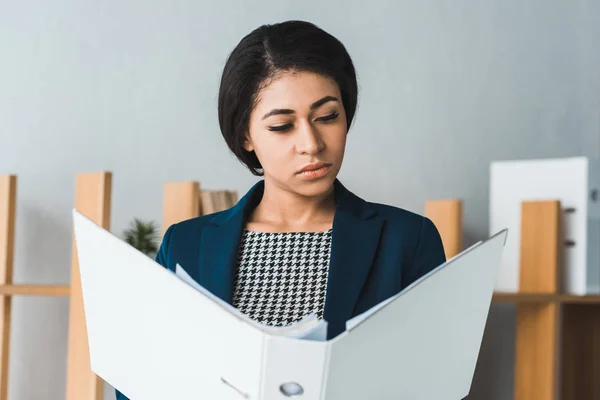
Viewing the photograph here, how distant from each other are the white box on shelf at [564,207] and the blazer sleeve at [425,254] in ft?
4.02

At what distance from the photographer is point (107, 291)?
982 millimetres

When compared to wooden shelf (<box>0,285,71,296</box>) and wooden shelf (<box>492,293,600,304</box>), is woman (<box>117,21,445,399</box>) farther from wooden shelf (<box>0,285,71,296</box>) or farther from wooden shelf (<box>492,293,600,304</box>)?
wooden shelf (<box>492,293,600,304</box>)

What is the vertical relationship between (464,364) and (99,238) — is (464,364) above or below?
below

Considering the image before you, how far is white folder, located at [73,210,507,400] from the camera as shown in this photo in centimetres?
78

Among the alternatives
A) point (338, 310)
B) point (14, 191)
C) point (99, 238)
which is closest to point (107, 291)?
point (99, 238)

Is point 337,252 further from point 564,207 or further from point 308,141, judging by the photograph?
point 564,207

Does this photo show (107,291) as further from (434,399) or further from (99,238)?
(434,399)

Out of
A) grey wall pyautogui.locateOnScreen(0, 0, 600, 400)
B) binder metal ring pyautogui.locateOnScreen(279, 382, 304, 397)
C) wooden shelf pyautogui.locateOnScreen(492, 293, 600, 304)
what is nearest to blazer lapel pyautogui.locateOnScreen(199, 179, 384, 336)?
binder metal ring pyautogui.locateOnScreen(279, 382, 304, 397)

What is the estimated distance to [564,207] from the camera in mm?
2297

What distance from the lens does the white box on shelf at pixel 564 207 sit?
2.25 metres

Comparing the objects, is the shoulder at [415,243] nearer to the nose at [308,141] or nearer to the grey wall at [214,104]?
the nose at [308,141]

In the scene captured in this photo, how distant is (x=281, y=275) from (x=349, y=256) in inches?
4.2

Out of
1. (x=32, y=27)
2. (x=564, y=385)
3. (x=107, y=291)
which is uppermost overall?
(x=32, y=27)

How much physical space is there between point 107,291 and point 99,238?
0.06 m
